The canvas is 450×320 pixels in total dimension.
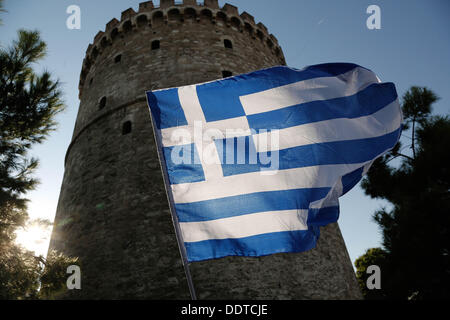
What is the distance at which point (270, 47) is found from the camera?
11086 millimetres

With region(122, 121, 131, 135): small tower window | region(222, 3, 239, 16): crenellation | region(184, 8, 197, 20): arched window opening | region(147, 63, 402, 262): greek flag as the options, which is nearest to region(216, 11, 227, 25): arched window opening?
region(222, 3, 239, 16): crenellation

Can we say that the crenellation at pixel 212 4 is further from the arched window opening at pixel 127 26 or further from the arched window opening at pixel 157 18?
the arched window opening at pixel 127 26

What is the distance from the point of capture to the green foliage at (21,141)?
13.7 feet

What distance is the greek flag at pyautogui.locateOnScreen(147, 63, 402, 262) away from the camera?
3109mm

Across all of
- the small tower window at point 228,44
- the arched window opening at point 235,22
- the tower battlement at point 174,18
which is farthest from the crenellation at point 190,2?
the small tower window at point 228,44

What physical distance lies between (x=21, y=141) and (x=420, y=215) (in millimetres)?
7801

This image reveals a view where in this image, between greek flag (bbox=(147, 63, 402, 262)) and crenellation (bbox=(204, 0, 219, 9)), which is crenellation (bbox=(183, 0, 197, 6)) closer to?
crenellation (bbox=(204, 0, 219, 9))

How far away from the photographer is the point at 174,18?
31.8 feet

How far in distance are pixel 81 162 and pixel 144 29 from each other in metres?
4.71

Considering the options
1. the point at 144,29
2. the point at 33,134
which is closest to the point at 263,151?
the point at 33,134

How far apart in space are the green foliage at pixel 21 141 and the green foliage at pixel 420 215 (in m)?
6.54

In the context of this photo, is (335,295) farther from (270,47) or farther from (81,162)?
(270,47)

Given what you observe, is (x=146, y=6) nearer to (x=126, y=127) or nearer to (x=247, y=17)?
(x=247, y=17)

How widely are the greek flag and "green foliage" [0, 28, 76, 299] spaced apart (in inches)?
101
